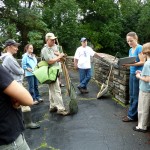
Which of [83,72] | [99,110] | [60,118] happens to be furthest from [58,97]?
[83,72]

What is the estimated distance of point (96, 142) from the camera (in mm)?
4727

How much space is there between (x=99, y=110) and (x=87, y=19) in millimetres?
18665

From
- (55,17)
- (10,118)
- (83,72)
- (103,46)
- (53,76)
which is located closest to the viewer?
(10,118)

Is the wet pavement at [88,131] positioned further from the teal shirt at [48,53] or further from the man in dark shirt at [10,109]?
the man in dark shirt at [10,109]

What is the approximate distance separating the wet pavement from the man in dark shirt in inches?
92.6

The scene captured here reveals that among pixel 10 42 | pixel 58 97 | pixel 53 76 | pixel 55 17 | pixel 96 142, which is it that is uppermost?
pixel 55 17

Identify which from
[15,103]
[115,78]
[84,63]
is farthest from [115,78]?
[15,103]

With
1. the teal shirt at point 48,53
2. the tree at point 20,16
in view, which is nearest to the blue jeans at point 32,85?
the teal shirt at point 48,53

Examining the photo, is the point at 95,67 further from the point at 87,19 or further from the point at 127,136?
the point at 87,19

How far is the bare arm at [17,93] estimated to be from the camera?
85.8 inches

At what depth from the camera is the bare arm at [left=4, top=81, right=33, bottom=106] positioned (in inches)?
85.8

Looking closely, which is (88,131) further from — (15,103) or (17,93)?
(17,93)

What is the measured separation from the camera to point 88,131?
522 cm

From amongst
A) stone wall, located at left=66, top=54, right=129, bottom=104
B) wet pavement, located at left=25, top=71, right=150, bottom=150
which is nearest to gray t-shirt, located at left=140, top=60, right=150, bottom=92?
wet pavement, located at left=25, top=71, right=150, bottom=150
